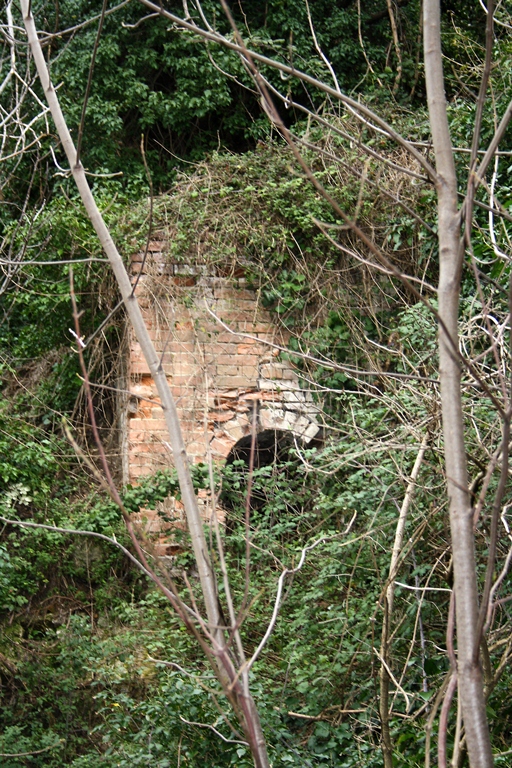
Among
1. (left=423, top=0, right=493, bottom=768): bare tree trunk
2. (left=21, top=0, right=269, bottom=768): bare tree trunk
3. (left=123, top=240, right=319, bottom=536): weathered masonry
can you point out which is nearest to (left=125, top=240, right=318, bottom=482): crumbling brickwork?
(left=123, top=240, right=319, bottom=536): weathered masonry

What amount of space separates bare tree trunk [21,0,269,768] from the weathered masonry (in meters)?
4.28

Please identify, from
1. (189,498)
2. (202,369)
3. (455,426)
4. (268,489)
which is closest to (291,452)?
(268,489)

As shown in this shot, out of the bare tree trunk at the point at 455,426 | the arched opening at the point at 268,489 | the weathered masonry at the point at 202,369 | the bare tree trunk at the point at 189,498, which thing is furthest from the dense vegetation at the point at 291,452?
the bare tree trunk at the point at 455,426

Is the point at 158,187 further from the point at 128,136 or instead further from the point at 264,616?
the point at 264,616

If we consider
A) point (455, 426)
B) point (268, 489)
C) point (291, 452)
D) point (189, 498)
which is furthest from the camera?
point (268, 489)

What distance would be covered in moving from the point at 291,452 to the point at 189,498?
Answer: 358 centimetres

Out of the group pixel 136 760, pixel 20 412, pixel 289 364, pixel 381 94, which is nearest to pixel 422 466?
pixel 136 760

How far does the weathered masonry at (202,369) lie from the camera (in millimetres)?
6395

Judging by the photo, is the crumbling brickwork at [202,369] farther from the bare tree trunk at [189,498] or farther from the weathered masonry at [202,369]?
the bare tree trunk at [189,498]

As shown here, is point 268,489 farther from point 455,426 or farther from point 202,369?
point 455,426

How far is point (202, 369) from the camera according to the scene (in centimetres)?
637

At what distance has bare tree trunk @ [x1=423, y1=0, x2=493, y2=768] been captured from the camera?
119 centimetres

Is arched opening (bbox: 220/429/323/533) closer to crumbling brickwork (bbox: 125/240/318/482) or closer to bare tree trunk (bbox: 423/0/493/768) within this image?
crumbling brickwork (bbox: 125/240/318/482)

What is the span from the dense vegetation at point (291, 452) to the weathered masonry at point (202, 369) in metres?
0.21
